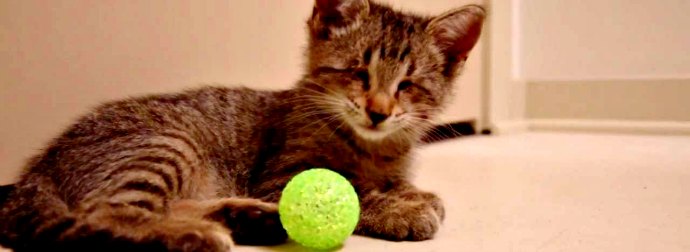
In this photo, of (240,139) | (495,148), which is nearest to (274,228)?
(240,139)

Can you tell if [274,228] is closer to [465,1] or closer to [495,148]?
[495,148]

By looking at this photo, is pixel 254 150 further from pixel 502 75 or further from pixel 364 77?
pixel 502 75

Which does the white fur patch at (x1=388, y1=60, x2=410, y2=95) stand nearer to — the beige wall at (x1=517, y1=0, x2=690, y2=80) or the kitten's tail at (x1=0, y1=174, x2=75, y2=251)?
the kitten's tail at (x1=0, y1=174, x2=75, y2=251)

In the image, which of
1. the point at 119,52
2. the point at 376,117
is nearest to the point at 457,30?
the point at 376,117

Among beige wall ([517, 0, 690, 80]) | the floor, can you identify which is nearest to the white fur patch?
the floor

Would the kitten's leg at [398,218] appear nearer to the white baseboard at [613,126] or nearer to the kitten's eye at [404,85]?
the kitten's eye at [404,85]
